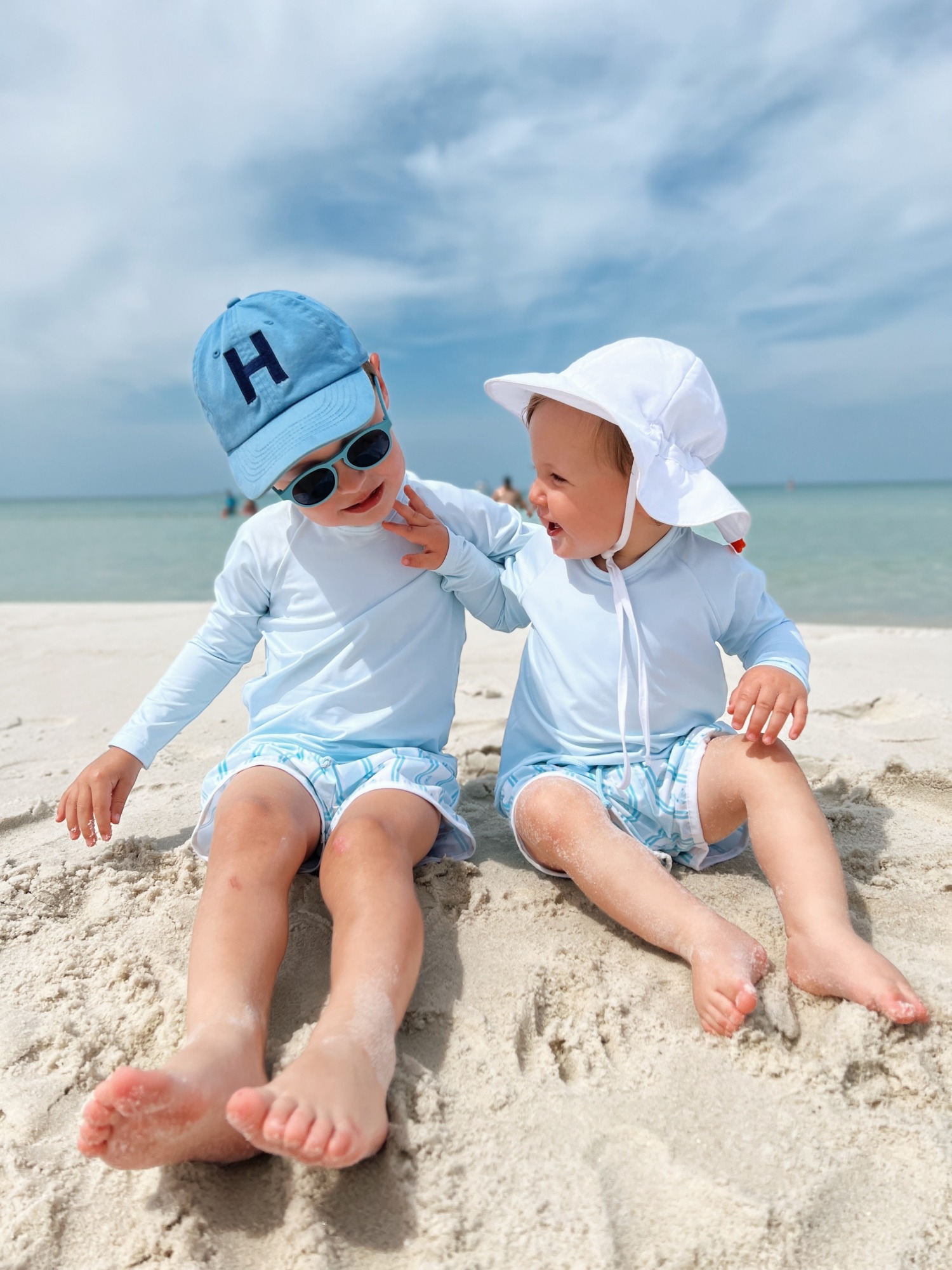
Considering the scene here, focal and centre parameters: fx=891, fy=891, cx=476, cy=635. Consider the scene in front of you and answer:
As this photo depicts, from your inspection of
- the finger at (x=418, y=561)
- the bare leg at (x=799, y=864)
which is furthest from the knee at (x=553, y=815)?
the finger at (x=418, y=561)

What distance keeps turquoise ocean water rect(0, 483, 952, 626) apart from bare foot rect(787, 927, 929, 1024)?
6089 millimetres

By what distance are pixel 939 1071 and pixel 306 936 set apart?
44.4 inches

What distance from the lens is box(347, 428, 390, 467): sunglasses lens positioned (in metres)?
1.91

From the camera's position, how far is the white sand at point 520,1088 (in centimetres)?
113

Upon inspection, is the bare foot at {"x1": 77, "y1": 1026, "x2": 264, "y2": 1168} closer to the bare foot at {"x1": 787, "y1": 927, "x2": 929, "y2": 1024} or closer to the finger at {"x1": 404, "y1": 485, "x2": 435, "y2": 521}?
the bare foot at {"x1": 787, "y1": 927, "x2": 929, "y2": 1024}

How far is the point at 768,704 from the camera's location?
5.93ft

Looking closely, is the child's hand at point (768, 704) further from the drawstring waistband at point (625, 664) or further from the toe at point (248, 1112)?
the toe at point (248, 1112)

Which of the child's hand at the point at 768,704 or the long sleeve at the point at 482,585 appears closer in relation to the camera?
the child's hand at the point at 768,704

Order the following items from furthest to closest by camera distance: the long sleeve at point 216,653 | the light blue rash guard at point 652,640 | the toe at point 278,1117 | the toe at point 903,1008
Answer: the long sleeve at point 216,653 < the light blue rash guard at point 652,640 < the toe at point 903,1008 < the toe at point 278,1117

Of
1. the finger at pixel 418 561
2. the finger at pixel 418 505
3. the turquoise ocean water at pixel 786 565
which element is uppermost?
the finger at pixel 418 505

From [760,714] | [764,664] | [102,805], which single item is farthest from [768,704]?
[102,805]

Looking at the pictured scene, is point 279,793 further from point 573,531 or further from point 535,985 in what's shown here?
point 573,531

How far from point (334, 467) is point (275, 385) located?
0.20 meters

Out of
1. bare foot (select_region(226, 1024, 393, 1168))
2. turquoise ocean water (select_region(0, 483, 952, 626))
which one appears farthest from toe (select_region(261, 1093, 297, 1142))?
turquoise ocean water (select_region(0, 483, 952, 626))
